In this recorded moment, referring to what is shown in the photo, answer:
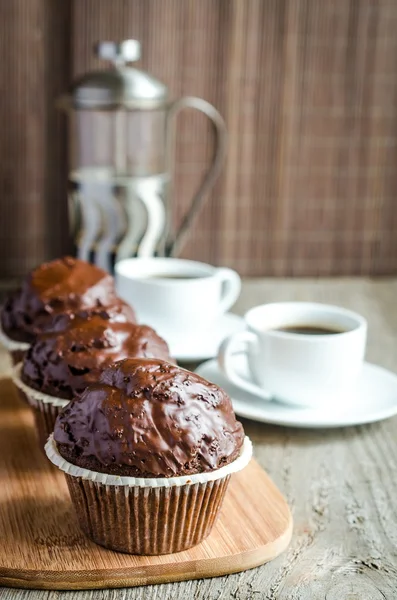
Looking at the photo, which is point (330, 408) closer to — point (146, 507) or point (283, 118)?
point (146, 507)

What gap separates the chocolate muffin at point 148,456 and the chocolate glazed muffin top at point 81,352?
0.53 feet

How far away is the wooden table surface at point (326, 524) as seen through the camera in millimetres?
1025

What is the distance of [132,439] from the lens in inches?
40.8

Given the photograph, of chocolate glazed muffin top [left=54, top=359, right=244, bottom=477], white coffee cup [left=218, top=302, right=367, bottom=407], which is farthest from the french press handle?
chocolate glazed muffin top [left=54, top=359, right=244, bottom=477]

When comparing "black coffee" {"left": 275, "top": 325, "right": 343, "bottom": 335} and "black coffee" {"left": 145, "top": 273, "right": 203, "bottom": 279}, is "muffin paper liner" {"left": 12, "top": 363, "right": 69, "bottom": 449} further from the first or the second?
"black coffee" {"left": 145, "top": 273, "right": 203, "bottom": 279}

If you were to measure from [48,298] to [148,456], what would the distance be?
21.4 inches

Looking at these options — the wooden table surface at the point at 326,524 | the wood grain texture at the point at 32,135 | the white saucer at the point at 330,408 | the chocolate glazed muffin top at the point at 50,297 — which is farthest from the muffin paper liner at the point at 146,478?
the wood grain texture at the point at 32,135

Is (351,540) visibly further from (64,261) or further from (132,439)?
(64,261)

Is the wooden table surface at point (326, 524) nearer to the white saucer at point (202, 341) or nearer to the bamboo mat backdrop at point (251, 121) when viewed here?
the white saucer at point (202, 341)

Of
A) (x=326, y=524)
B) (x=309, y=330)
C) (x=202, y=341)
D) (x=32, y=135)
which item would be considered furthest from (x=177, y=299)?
(x=32, y=135)

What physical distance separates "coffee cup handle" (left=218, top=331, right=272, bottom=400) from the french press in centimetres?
64

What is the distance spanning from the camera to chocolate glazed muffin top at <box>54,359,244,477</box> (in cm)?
104

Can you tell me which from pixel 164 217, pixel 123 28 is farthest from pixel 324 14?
pixel 164 217

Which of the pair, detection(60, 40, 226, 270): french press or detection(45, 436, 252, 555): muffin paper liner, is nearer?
detection(45, 436, 252, 555): muffin paper liner
